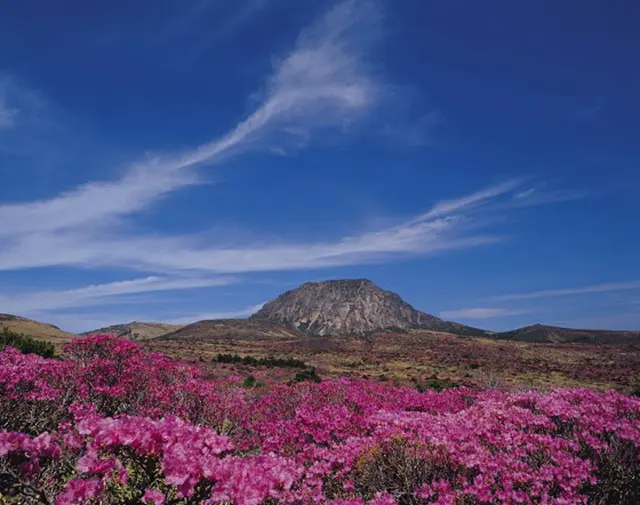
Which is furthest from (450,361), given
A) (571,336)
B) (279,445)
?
(571,336)

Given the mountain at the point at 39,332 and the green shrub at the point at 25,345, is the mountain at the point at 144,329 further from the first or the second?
the green shrub at the point at 25,345

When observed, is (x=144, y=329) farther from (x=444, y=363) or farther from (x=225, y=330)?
(x=444, y=363)

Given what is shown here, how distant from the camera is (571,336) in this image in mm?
98375

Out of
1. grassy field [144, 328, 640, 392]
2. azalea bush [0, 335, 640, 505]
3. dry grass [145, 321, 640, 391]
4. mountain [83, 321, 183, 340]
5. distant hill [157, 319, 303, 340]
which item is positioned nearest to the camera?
azalea bush [0, 335, 640, 505]

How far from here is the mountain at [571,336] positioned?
81.4m

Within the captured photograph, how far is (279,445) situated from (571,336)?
110690 mm

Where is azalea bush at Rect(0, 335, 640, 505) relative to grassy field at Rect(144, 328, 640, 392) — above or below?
above

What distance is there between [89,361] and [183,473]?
7.18 meters

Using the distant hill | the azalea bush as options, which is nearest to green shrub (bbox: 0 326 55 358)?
the azalea bush

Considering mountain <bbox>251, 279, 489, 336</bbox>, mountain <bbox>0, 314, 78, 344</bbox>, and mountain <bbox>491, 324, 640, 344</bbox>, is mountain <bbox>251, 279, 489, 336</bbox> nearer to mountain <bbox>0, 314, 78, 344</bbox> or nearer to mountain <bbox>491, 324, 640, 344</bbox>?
mountain <bbox>491, 324, 640, 344</bbox>

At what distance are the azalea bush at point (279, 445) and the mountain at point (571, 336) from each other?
285 feet

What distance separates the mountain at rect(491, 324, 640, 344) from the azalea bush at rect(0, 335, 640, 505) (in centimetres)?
8694

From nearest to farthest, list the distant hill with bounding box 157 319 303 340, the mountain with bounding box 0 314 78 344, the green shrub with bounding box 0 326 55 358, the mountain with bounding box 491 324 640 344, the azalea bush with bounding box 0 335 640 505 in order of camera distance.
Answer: the azalea bush with bounding box 0 335 640 505, the green shrub with bounding box 0 326 55 358, the mountain with bounding box 0 314 78 344, the mountain with bounding box 491 324 640 344, the distant hill with bounding box 157 319 303 340

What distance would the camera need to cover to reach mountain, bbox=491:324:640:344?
81438 millimetres
